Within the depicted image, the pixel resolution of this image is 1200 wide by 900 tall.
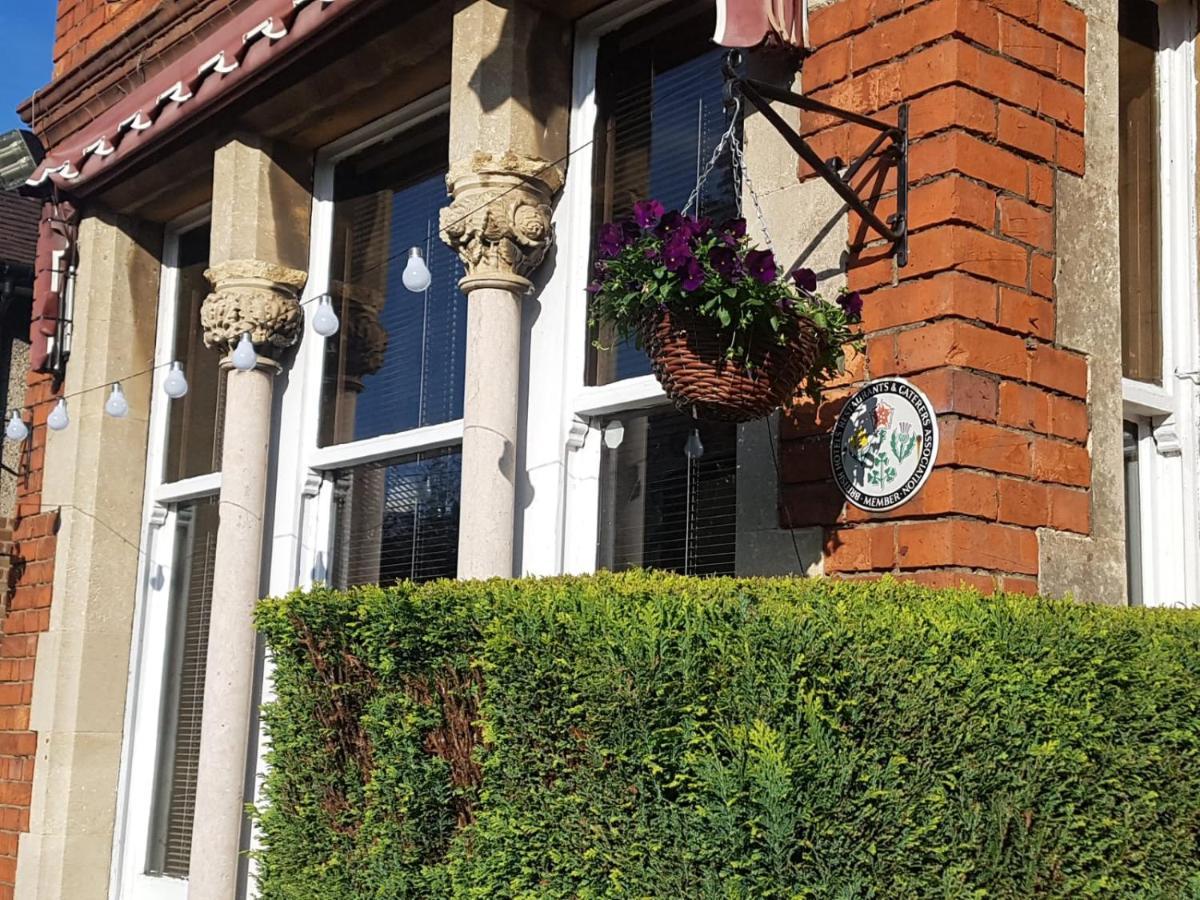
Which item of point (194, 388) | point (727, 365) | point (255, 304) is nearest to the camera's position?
point (727, 365)

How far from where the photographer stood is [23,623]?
8.71 m

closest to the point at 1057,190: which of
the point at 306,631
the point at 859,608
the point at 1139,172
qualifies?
the point at 1139,172

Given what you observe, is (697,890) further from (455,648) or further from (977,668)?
(455,648)

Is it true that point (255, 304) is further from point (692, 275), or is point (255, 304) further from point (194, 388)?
point (692, 275)

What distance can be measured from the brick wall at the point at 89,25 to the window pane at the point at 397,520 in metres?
3.09

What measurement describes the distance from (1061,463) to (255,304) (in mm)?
4231

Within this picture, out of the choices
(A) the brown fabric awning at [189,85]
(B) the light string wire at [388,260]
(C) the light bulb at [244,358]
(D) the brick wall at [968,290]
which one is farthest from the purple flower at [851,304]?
(A) the brown fabric awning at [189,85]

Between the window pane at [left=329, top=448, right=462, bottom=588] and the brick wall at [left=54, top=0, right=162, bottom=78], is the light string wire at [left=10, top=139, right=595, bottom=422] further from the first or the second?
the brick wall at [left=54, top=0, right=162, bottom=78]

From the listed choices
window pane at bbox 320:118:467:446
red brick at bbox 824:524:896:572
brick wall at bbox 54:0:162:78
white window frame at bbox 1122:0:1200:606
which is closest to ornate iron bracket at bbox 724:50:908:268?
red brick at bbox 824:524:896:572

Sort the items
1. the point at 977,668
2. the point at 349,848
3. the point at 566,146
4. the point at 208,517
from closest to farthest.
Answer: the point at 977,668 → the point at 349,848 → the point at 566,146 → the point at 208,517

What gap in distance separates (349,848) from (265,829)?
44 cm

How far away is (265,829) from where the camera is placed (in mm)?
4680

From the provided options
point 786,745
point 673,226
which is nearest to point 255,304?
point 673,226

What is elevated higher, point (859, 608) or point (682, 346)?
point (682, 346)
